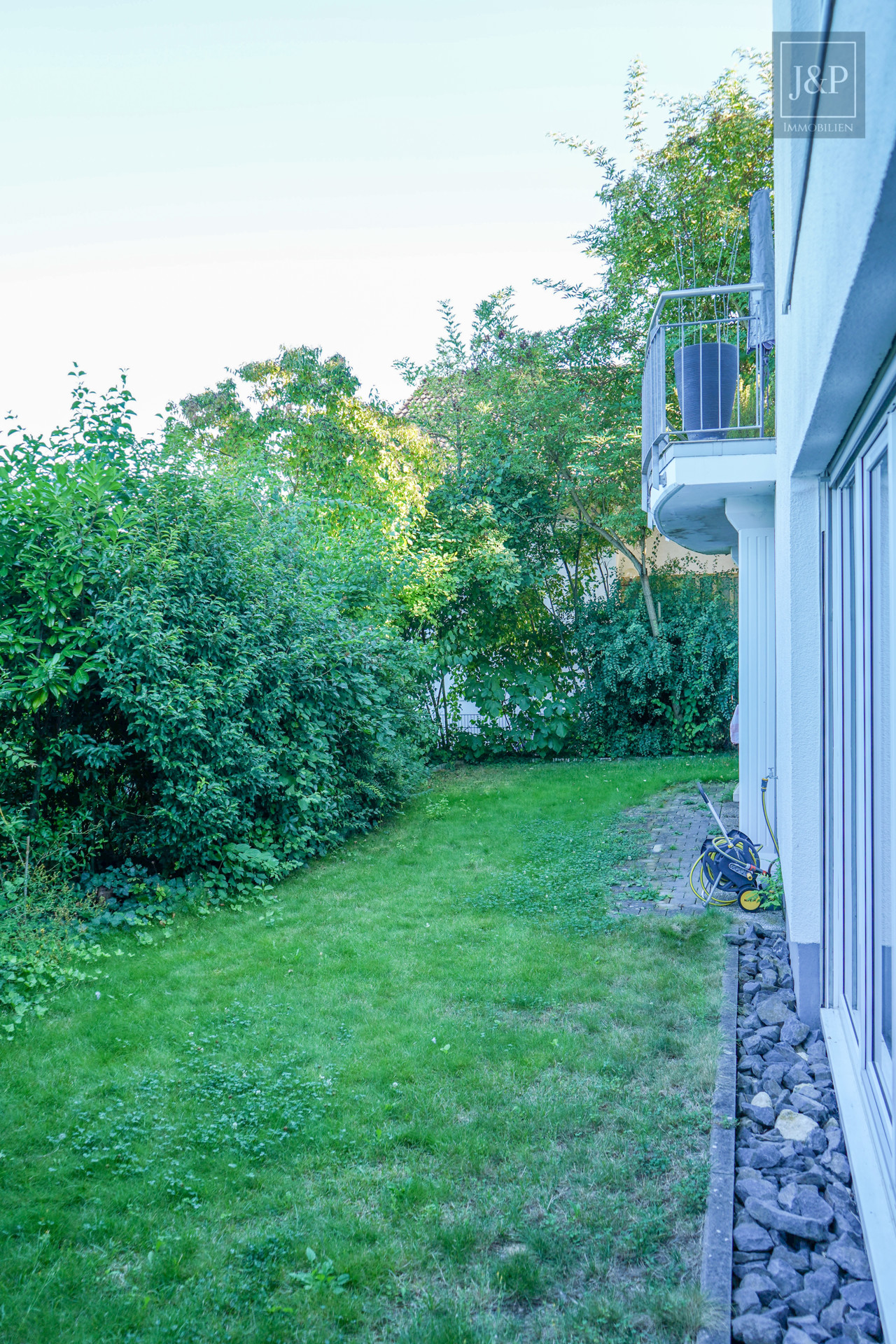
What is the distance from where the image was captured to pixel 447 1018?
423cm

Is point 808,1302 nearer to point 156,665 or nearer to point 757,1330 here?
point 757,1330

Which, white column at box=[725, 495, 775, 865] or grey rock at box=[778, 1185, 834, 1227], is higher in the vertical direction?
white column at box=[725, 495, 775, 865]

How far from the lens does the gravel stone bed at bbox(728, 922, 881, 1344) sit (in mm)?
2199

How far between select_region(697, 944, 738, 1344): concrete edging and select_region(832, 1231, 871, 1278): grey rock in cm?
27

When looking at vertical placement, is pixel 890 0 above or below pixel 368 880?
above

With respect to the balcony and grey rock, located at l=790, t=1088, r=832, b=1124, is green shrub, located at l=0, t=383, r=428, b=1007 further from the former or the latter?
grey rock, located at l=790, t=1088, r=832, b=1124

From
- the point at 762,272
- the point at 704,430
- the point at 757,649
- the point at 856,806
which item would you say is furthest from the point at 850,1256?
the point at 762,272

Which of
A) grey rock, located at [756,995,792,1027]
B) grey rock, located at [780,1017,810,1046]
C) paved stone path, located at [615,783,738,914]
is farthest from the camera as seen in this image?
paved stone path, located at [615,783,738,914]

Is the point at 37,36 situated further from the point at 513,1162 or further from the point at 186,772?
the point at 513,1162

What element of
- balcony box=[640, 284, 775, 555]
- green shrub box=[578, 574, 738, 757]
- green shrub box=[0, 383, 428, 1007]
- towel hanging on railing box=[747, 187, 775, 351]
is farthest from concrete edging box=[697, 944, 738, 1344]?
green shrub box=[578, 574, 738, 757]

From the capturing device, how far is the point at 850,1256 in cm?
241

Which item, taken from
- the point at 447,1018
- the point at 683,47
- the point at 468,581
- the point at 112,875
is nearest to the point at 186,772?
the point at 112,875

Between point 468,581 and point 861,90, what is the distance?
37.4ft

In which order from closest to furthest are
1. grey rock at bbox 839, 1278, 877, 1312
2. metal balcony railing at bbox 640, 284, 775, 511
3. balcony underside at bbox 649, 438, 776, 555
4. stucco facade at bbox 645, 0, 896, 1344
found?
stucco facade at bbox 645, 0, 896, 1344
grey rock at bbox 839, 1278, 877, 1312
balcony underside at bbox 649, 438, 776, 555
metal balcony railing at bbox 640, 284, 775, 511
